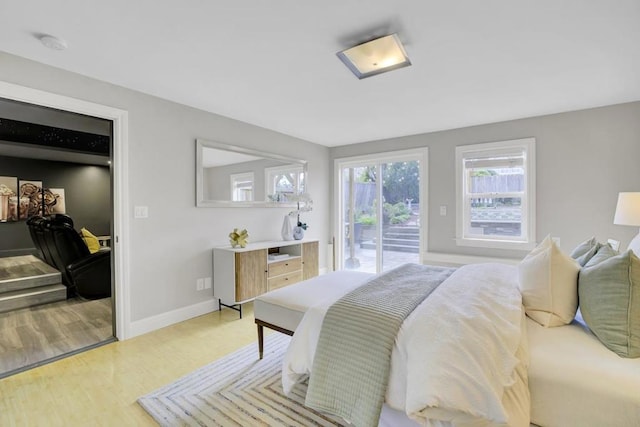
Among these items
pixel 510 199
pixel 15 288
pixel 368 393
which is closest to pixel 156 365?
pixel 368 393

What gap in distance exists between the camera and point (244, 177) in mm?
3854

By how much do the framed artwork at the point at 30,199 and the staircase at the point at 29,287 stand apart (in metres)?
1.69

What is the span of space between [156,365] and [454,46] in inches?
124

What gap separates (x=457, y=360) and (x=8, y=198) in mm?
7918

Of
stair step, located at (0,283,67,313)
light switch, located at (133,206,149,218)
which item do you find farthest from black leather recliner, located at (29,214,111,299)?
light switch, located at (133,206,149,218)

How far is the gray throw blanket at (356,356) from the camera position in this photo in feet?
4.46

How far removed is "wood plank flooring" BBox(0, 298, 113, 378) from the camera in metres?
2.42

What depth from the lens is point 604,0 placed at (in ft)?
5.26

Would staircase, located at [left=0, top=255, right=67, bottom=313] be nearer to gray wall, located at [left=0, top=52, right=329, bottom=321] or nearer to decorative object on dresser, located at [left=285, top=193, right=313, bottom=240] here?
gray wall, located at [left=0, top=52, right=329, bottom=321]

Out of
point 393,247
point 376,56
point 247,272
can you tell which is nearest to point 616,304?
point 376,56

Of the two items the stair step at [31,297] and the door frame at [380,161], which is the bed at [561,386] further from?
the stair step at [31,297]

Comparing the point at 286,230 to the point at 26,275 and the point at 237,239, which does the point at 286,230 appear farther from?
the point at 26,275

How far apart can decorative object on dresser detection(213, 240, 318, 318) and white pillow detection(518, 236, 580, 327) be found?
8.34ft

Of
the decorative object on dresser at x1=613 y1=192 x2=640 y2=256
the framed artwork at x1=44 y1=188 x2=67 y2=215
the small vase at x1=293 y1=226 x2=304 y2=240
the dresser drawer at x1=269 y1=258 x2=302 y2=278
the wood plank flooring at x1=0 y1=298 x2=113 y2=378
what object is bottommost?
the wood plank flooring at x1=0 y1=298 x2=113 y2=378
